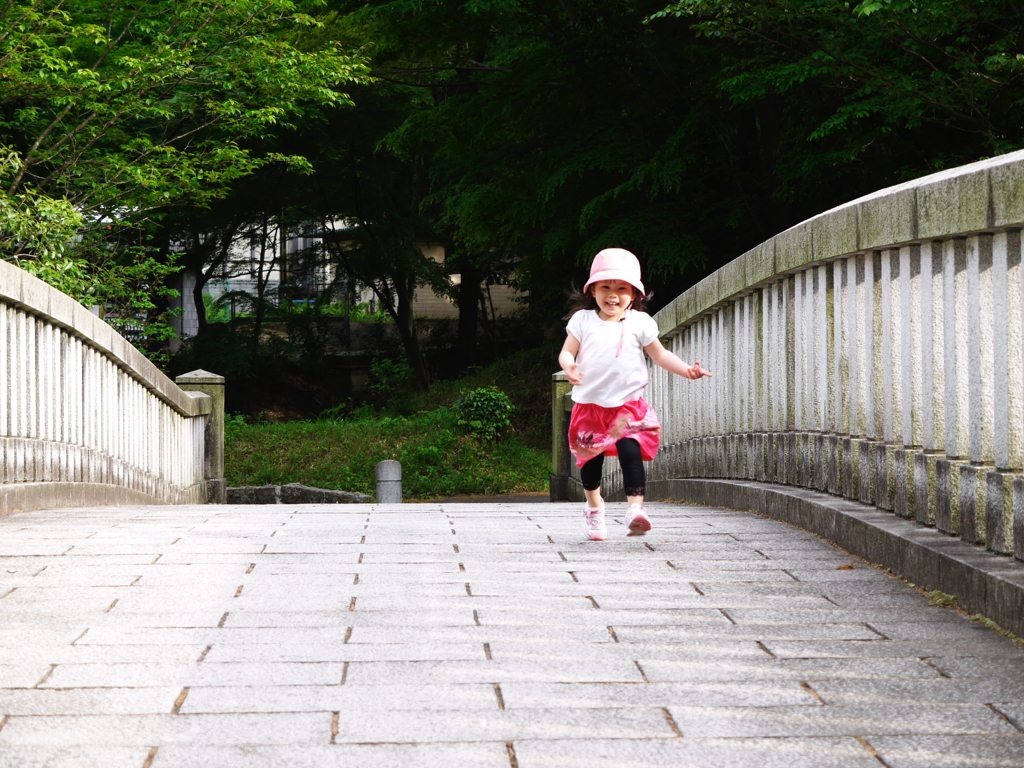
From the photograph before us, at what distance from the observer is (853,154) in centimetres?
1088

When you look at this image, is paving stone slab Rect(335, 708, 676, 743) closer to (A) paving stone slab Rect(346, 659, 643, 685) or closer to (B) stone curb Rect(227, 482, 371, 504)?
(A) paving stone slab Rect(346, 659, 643, 685)

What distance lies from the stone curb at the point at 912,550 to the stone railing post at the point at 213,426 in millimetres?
7602

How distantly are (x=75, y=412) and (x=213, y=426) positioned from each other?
187 inches

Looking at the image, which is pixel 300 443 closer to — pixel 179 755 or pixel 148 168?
pixel 148 168

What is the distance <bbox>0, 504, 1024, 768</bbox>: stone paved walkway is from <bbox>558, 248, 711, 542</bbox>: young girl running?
0.65 metres

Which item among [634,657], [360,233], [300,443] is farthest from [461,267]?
[634,657]

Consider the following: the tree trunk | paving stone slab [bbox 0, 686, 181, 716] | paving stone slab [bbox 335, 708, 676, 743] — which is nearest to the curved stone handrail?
paving stone slab [bbox 335, 708, 676, 743]

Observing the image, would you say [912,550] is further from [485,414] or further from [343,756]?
[485,414]

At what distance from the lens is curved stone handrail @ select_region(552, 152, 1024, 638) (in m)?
3.31

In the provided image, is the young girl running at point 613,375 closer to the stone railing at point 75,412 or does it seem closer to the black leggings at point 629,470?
the black leggings at point 629,470

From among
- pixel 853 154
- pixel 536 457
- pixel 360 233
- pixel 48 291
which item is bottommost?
pixel 536 457

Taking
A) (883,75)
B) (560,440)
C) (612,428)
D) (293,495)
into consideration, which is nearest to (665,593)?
(612,428)

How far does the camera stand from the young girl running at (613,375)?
16.5ft

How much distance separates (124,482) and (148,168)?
684 cm
